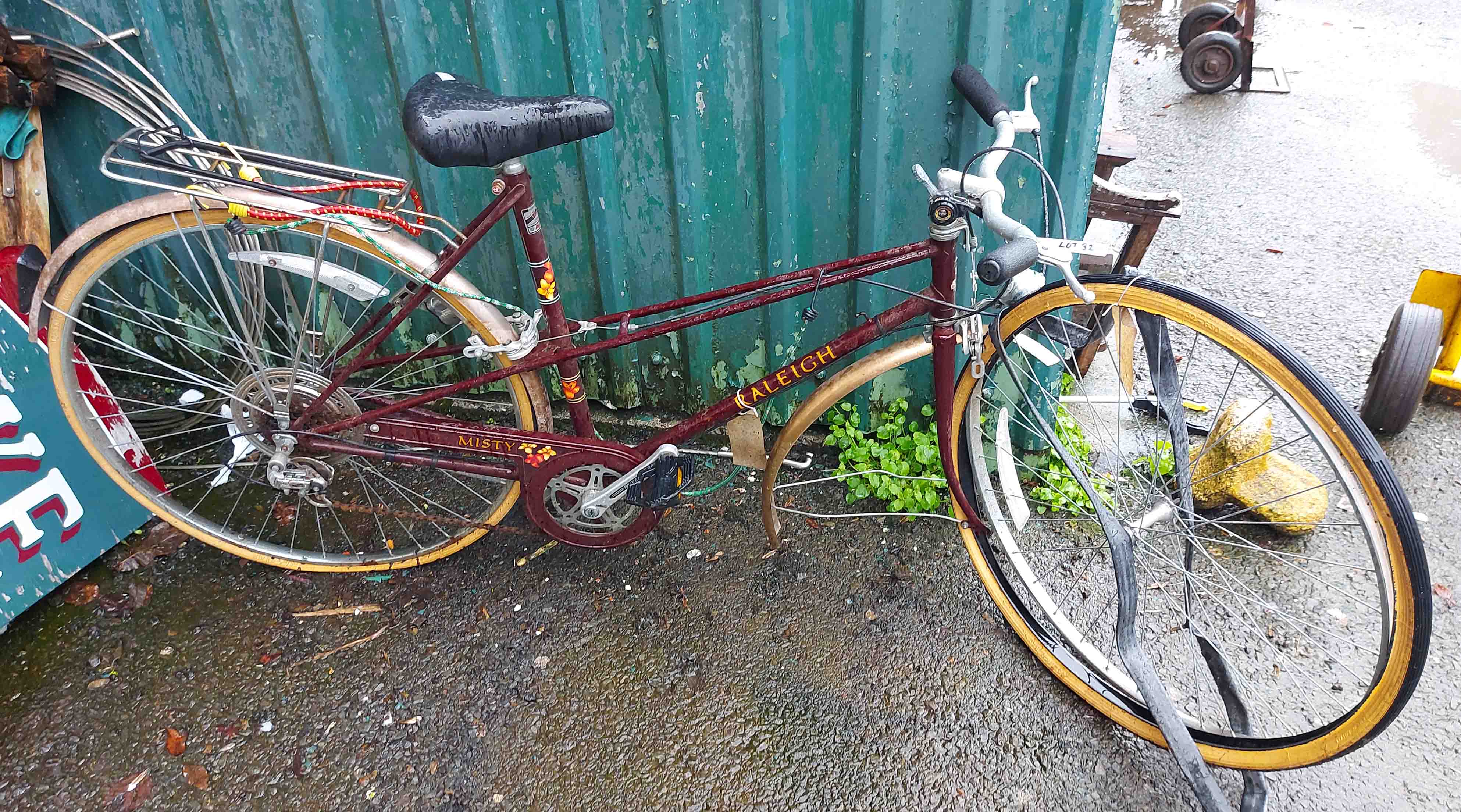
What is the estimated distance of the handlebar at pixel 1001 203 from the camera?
5.76 feet

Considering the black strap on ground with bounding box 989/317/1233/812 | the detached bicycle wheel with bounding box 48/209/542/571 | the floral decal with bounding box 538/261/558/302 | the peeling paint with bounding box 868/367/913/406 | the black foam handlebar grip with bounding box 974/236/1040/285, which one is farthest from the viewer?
the peeling paint with bounding box 868/367/913/406

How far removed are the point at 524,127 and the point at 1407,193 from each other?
5.17 meters

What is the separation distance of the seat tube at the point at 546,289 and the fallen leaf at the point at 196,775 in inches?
55.1

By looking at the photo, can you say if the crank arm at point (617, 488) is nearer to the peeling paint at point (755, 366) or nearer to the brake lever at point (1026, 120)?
the peeling paint at point (755, 366)

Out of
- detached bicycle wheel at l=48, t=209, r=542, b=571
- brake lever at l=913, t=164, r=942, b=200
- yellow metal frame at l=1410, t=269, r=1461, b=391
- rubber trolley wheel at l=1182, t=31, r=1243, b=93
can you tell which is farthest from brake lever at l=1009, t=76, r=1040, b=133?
rubber trolley wheel at l=1182, t=31, r=1243, b=93

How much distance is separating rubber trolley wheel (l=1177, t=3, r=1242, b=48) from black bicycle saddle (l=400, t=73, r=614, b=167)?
242 inches

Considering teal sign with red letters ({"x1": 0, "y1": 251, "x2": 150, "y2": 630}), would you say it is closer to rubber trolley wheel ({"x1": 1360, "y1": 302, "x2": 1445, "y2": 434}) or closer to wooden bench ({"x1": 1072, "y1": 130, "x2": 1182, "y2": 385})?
wooden bench ({"x1": 1072, "y1": 130, "x2": 1182, "y2": 385})

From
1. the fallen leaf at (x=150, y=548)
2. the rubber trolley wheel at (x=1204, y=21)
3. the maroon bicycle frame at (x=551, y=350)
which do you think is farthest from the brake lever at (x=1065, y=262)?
the rubber trolley wheel at (x=1204, y=21)

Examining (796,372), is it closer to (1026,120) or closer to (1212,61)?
(1026,120)

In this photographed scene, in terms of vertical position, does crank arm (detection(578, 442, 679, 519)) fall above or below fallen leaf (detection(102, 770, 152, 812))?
above

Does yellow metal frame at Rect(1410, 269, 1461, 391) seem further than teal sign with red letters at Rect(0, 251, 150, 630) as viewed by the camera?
Yes

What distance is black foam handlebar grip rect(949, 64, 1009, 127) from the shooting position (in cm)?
210

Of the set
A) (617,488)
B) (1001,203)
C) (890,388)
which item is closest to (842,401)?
(890,388)

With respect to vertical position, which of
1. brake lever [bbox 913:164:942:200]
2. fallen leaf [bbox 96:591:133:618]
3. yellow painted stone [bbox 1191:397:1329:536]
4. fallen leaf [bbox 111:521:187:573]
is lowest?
fallen leaf [bbox 96:591:133:618]
